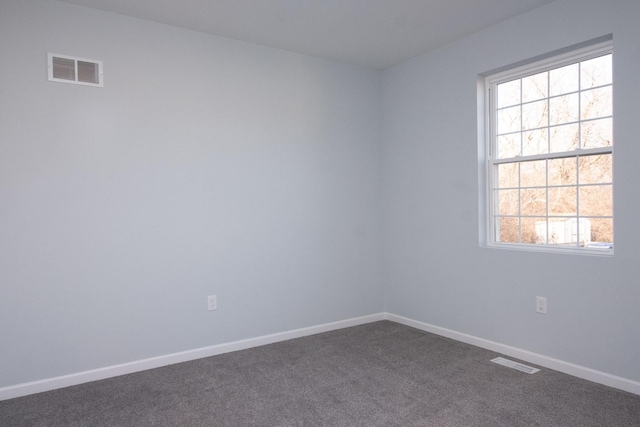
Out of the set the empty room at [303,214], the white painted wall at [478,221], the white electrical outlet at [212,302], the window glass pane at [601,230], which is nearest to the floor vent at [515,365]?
the empty room at [303,214]

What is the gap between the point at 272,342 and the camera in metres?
3.72

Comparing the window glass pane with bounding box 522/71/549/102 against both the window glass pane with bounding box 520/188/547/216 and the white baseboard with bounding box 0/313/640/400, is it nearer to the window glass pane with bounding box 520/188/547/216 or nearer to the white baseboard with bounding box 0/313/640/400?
the window glass pane with bounding box 520/188/547/216

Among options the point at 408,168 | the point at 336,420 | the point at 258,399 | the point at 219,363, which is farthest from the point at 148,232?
the point at 408,168

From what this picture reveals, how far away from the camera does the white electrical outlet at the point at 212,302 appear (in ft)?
11.3

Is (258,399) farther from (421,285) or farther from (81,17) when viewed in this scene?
(81,17)

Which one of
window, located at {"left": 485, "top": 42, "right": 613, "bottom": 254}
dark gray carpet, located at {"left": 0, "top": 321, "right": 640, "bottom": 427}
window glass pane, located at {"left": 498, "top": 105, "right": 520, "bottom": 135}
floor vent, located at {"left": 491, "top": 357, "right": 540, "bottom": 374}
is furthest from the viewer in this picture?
window glass pane, located at {"left": 498, "top": 105, "right": 520, "bottom": 135}

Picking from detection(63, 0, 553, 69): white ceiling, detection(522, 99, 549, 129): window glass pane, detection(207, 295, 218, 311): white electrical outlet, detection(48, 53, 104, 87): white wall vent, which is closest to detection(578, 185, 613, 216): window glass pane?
detection(522, 99, 549, 129): window glass pane

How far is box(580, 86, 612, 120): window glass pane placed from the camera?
2.85 meters

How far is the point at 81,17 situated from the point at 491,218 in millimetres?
3481

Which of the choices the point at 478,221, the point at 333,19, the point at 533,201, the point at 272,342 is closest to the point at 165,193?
the point at 272,342

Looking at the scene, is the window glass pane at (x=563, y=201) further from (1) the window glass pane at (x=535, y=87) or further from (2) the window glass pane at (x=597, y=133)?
(1) the window glass pane at (x=535, y=87)

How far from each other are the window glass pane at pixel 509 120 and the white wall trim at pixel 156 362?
A: 2252 mm

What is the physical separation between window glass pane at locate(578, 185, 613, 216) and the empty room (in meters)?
0.01

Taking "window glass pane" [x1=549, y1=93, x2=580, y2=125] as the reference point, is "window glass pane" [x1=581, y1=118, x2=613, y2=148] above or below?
below
